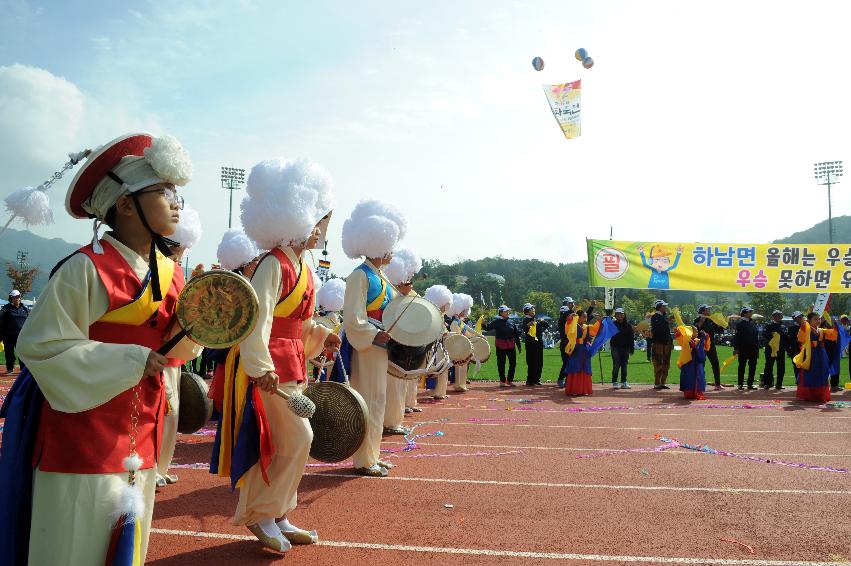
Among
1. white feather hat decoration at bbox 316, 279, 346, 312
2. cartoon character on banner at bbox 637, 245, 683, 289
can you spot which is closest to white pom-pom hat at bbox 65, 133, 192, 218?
white feather hat decoration at bbox 316, 279, 346, 312

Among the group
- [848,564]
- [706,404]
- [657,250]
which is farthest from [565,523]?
[657,250]

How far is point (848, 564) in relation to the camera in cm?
411

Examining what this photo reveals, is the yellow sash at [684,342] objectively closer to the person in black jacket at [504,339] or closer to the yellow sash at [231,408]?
the person in black jacket at [504,339]

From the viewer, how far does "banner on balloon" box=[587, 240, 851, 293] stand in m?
17.4

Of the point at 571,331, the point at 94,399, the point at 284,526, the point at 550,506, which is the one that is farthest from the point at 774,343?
the point at 94,399

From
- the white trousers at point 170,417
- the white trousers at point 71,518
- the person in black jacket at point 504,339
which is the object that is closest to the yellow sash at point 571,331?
the person in black jacket at point 504,339

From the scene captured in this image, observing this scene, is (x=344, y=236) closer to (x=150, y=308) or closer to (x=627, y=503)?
(x=627, y=503)

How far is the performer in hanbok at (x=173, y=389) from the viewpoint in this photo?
4.76 meters

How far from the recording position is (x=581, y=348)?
584 inches

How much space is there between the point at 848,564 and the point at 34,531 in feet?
14.6

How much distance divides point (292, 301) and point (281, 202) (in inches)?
26.8

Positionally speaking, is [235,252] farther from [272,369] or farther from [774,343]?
[774,343]

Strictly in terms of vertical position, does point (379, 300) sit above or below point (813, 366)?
above

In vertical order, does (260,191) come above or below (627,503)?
above
